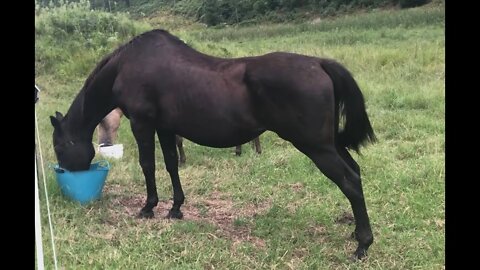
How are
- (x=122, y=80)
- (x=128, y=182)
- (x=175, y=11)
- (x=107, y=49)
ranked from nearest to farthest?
(x=122, y=80) < (x=128, y=182) < (x=107, y=49) < (x=175, y=11)

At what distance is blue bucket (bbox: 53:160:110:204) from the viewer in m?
4.76

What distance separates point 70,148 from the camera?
4.86m

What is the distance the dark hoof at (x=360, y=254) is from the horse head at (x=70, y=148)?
2719 millimetres

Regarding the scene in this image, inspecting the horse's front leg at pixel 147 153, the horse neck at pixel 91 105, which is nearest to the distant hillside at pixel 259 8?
the horse neck at pixel 91 105

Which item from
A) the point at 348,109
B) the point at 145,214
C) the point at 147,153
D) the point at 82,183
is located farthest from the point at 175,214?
the point at 348,109

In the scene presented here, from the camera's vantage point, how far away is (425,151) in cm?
618

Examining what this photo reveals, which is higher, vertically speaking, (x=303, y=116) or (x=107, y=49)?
(x=303, y=116)

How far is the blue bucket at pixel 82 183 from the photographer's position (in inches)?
187

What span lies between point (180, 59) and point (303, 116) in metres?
1.25

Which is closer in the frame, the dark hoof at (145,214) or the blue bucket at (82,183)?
the dark hoof at (145,214)

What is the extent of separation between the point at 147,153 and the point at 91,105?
2.55 feet

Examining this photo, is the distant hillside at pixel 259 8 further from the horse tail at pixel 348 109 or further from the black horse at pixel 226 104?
the horse tail at pixel 348 109
